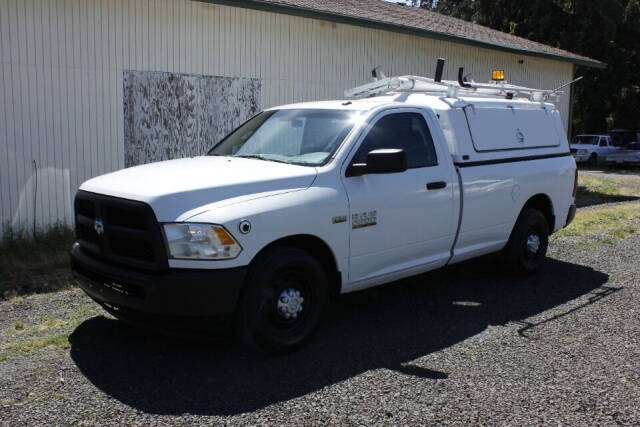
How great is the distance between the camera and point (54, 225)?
917 centimetres

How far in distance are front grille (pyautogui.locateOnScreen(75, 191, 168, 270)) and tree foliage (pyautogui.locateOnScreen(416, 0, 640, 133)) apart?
29525 millimetres

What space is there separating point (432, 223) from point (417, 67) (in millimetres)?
8905

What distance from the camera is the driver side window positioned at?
19.1 feet

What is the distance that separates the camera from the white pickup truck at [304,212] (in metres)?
4.52

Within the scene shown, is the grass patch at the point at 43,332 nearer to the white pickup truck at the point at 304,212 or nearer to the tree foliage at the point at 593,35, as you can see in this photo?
the white pickup truck at the point at 304,212

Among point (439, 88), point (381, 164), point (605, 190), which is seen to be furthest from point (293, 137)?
point (605, 190)

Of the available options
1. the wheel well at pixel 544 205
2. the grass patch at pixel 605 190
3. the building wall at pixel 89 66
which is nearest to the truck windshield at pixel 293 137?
the wheel well at pixel 544 205

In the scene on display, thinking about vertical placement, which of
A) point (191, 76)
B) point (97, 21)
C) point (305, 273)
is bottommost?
point (305, 273)

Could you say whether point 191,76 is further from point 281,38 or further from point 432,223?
point 432,223

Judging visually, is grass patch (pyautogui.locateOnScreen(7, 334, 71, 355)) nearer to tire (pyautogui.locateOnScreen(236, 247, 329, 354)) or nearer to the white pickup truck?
the white pickup truck

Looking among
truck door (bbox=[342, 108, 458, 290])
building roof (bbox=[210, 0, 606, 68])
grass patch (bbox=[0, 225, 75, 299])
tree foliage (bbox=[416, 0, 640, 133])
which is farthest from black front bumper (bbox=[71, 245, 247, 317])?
tree foliage (bbox=[416, 0, 640, 133])

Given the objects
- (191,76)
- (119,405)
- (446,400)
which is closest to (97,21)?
(191,76)

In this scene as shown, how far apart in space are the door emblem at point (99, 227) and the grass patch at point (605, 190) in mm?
12345

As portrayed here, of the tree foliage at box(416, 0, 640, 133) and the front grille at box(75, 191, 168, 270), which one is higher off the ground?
the tree foliage at box(416, 0, 640, 133)
